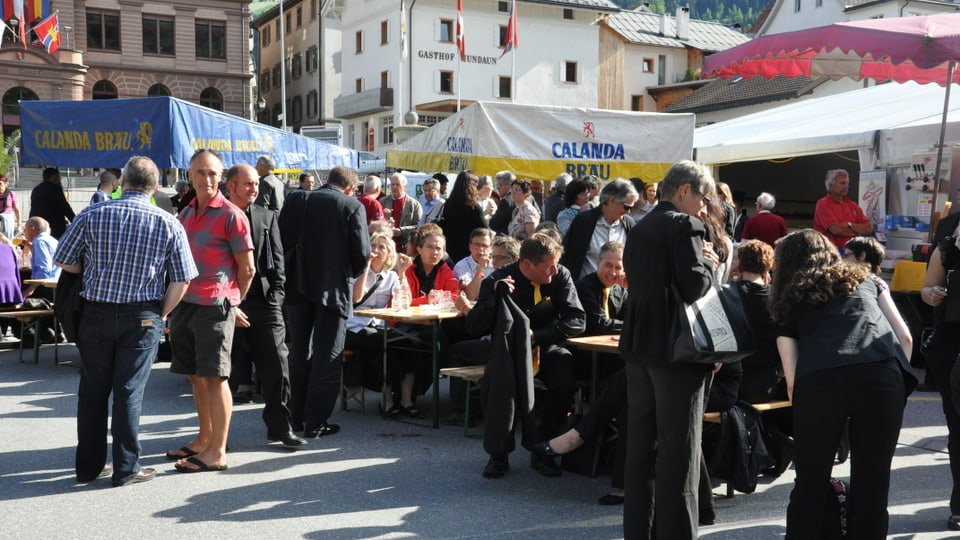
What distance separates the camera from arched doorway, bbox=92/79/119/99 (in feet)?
173

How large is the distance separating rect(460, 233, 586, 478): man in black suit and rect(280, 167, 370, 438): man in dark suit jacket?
107 cm

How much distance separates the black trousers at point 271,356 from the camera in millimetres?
6598

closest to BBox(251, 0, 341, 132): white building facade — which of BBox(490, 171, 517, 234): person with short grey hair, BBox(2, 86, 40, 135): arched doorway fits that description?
BBox(2, 86, 40, 135): arched doorway

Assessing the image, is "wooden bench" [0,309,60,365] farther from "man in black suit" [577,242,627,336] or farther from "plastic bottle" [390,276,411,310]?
"man in black suit" [577,242,627,336]

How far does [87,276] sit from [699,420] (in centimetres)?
343

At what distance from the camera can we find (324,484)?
586 cm

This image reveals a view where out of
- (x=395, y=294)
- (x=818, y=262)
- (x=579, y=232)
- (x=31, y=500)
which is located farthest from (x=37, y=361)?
(x=818, y=262)

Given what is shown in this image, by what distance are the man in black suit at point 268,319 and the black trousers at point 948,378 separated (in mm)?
3866

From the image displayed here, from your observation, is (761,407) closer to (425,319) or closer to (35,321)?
(425,319)

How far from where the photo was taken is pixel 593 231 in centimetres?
816

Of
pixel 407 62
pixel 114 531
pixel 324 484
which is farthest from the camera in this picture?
pixel 407 62

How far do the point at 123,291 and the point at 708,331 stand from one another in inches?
127

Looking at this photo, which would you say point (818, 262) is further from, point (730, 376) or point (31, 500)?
point (31, 500)

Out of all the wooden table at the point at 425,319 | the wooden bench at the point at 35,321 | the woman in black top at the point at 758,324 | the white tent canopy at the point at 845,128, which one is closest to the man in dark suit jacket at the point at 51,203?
the wooden bench at the point at 35,321
